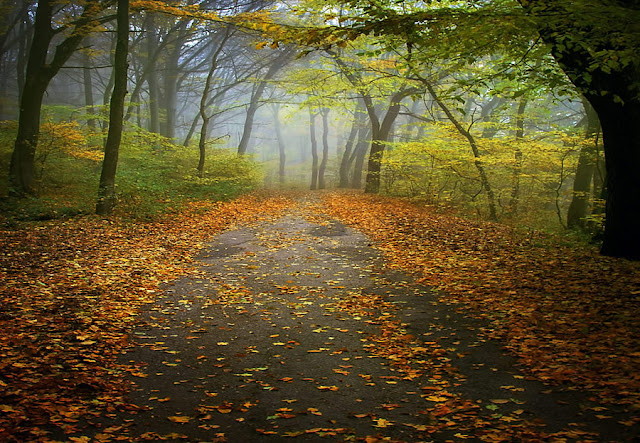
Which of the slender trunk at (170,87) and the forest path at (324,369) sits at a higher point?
the slender trunk at (170,87)

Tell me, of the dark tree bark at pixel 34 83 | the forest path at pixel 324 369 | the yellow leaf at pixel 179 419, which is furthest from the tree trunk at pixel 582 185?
the dark tree bark at pixel 34 83

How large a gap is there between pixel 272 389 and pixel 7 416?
216cm

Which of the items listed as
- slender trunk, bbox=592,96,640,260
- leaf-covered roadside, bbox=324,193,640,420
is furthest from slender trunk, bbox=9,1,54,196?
slender trunk, bbox=592,96,640,260

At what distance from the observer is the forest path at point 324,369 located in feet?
11.5

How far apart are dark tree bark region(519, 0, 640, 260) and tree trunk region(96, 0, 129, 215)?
1014cm

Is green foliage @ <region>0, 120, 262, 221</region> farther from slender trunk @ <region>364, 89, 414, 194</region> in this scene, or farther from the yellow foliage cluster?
slender trunk @ <region>364, 89, 414, 194</region>

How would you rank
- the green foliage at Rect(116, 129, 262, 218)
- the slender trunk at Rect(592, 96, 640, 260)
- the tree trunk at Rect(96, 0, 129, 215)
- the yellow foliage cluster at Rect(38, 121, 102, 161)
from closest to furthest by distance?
the slender trunk at Rect(592, 96, 640, 260)
the tree trunk at Rect(96, 0, 129, 215)
the green foliage at Rect(116, 129, 262, 218)
the yellow foliage cluster at Rect(38, 121, 102, 161)

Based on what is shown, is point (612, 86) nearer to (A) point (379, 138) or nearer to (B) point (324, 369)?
(B) point (324, 369)

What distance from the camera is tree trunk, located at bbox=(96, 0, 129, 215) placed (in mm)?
11570

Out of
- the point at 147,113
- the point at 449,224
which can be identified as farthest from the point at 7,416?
the point at 147,113

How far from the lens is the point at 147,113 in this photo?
98.1ft

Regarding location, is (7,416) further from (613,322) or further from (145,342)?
(613,322)

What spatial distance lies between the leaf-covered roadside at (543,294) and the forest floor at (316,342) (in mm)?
31

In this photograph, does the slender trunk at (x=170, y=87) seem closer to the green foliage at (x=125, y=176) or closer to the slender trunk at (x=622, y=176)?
the green foliage at (x=125, y=176)
